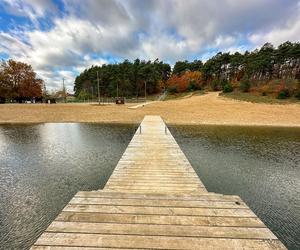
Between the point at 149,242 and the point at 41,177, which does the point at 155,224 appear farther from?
the point at 41,177

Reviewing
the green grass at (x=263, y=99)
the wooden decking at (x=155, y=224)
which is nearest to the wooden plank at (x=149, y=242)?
the wooden decking at (x=155, y=224)

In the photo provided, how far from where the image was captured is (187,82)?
200 feet

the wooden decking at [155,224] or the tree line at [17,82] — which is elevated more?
the tree line at [17,82]

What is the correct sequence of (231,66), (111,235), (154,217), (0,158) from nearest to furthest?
(111,235) < (154,217) < (0,158) < (231,66)

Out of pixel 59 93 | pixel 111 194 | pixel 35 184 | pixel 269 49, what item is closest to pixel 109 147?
pixel 35 184

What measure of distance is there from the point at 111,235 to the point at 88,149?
8443 mm

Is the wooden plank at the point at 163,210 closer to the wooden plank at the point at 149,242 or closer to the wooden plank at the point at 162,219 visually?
the wooden plank at the point at 162,219

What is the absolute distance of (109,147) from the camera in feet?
35.4

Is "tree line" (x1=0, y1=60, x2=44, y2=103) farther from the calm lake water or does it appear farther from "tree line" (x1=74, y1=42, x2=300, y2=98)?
the calm lake water

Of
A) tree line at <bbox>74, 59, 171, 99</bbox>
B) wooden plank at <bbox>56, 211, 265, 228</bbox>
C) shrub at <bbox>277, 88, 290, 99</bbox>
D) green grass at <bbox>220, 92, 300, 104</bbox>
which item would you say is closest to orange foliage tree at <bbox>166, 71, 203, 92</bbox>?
tree line at <bbox>74, 59, 171, 99</bbox>

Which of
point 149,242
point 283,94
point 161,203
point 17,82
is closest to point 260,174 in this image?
point 161,203

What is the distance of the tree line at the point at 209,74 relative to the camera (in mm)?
46906

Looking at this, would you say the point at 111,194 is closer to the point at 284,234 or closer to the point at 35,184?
the point at 284,234

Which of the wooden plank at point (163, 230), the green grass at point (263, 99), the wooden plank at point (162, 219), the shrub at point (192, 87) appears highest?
the shrub at point (192, 87)
